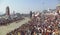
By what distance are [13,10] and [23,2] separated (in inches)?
11.5

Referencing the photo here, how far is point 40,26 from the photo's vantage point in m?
2.60

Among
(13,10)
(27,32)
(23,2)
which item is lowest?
(27,32)

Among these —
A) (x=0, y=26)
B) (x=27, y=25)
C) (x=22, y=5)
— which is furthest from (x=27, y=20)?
(x=0, y=26)

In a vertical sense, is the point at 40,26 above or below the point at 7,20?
below

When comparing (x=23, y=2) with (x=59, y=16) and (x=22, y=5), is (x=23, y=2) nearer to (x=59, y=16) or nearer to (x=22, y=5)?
(x=22, y=5)

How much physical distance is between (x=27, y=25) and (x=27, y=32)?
6.1 inches

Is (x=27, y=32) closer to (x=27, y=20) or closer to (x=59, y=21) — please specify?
(x=27, y=20)

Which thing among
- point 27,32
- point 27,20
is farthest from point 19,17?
point 27,32

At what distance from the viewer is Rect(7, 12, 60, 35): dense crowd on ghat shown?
251cm

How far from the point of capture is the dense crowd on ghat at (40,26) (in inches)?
98.7

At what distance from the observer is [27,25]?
8.47 feet

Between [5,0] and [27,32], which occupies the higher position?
[5,0]

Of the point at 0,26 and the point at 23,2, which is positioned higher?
the point at 23,2

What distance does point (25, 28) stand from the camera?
8.41ft
